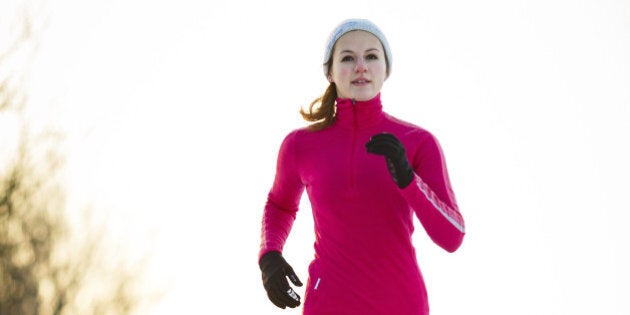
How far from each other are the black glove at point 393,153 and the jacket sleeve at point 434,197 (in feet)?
0.11

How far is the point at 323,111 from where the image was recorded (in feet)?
10.4

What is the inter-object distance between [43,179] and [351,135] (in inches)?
418

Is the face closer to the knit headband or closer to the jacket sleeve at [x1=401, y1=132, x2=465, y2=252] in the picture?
the knit headband

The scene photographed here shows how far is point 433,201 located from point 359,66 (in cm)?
62

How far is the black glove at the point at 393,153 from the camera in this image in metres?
2.42

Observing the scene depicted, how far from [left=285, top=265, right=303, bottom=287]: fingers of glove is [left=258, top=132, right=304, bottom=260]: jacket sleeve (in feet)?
0.50

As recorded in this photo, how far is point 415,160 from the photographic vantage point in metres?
2.83

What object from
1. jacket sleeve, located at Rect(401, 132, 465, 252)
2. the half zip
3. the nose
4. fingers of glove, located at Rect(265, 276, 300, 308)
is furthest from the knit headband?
fingers of glove, located at Rect(265, 276, 300, 308)

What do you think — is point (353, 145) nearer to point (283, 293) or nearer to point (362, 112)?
point (362, 112)

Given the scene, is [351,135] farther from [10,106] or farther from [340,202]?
[10,106]

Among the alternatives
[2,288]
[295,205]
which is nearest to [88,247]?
[2,288]

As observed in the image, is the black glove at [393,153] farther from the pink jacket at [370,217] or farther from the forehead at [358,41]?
the forehead at [358,41]

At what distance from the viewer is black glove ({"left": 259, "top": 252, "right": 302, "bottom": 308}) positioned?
114 inches

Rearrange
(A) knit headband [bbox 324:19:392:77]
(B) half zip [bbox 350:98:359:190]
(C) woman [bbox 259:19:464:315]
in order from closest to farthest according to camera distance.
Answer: (C) woman [bbox 259:19:464:315] → (B) half zip [bbox 350:98:359:190] → (A) knit headband [bbox 324:19:392:77]
